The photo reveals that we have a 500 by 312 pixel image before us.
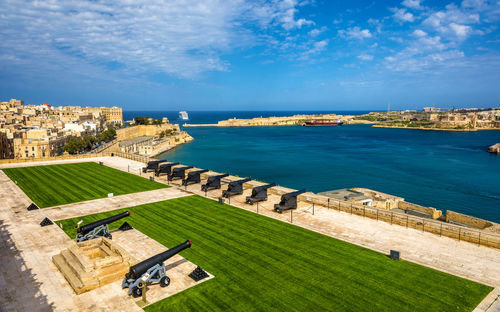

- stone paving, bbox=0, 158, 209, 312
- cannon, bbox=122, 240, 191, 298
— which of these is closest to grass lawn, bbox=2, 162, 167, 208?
stone paving, bbox=0, 158, 209, 312

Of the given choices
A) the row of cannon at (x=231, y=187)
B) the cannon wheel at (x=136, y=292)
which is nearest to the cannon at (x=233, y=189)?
the row of cannon at (x=231, y=187)

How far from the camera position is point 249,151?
8144 cm

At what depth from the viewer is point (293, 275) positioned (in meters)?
11.7

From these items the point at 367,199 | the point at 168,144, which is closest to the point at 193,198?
the point at 367,199

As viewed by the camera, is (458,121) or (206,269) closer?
(206,269)

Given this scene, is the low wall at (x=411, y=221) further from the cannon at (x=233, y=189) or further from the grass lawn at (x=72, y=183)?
the grass lawn at (x=72, y=183)

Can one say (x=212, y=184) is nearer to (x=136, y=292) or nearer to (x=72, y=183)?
(x=72, y=183)

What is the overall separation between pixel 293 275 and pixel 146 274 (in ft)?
17.1

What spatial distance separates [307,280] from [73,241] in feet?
34.9

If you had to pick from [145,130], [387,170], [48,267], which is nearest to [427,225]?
[48,267]

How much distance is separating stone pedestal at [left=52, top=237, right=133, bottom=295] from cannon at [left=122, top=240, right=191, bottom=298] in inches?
31.9

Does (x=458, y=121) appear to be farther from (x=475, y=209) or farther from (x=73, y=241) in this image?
(x=73, y=241)

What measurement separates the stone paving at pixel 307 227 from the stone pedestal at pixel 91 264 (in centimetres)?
36

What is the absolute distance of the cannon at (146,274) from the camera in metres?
10.2
